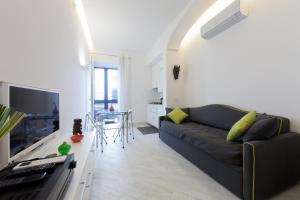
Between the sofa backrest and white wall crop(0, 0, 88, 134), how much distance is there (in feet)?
8.97

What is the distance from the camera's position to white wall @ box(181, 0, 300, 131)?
6.57ft

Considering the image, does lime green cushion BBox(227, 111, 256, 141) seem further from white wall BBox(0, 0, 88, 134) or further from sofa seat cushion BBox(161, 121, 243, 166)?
white wall BBox(0, 0, 88, 134)

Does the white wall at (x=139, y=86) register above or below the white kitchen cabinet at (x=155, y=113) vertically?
above

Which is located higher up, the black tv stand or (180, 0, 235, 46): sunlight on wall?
(180, 0, 235, 46): sunlight on wall

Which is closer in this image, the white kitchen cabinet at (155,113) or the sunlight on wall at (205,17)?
the sunlight on wall at (205,17)

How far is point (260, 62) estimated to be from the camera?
2.39 m

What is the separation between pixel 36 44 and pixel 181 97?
3.64 m

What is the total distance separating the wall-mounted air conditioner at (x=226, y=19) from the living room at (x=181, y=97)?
2 centimetres

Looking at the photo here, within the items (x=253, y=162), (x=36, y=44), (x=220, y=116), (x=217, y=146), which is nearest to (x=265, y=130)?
(x=253, y=162)

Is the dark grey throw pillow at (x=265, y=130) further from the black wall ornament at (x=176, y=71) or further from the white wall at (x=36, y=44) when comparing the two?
the black wall ornament at (x=176, y=71)

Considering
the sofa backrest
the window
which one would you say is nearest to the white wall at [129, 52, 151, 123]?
the window

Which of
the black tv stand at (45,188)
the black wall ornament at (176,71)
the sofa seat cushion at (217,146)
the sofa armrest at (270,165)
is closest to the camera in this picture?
the black tv stand at (45,188)

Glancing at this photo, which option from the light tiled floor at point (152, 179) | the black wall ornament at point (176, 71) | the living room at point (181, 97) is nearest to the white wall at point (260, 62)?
the living room at point (181, 97)

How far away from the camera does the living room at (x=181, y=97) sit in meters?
1.22
